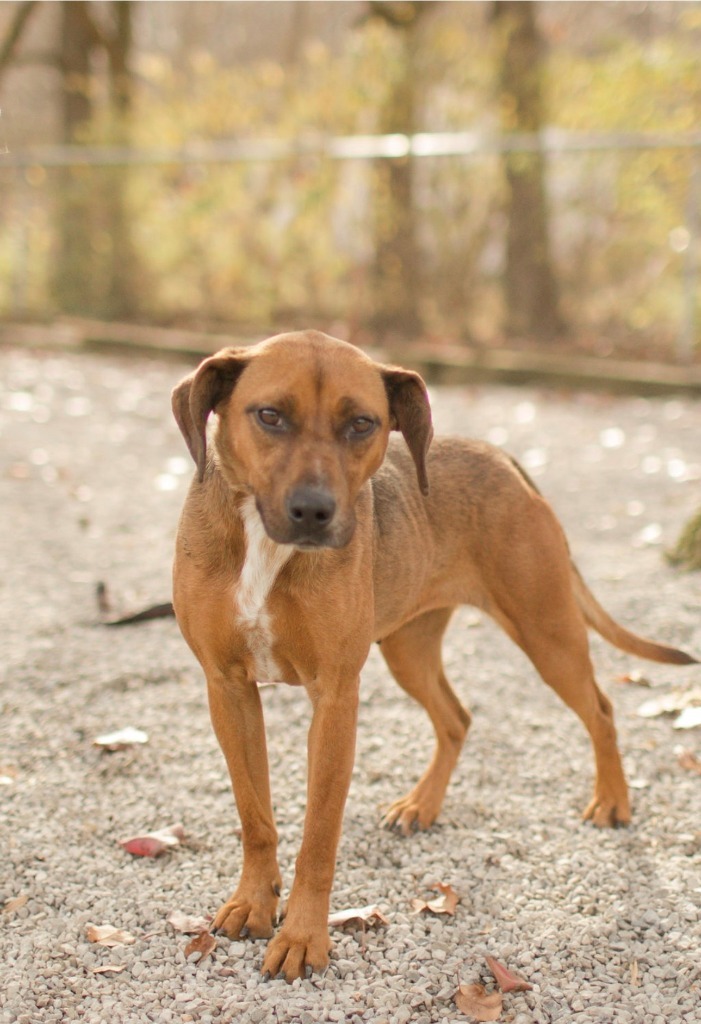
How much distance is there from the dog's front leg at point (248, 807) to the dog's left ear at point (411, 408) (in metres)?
0.91

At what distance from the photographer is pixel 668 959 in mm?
3432

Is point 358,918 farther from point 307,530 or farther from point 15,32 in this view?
point 15,32

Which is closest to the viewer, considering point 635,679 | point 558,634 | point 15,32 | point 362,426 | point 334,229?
point 362,426

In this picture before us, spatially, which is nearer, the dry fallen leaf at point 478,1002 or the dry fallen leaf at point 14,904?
the dry fallen leaf at point 478,1002

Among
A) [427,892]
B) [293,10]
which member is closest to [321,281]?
Answer: [427,892]

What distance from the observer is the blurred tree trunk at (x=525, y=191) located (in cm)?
1384

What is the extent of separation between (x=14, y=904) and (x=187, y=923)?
0.54 m

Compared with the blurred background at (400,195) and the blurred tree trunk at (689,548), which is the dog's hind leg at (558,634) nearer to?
the blurred tree trunk at (689,548)

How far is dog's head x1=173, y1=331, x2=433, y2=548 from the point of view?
3.18 m

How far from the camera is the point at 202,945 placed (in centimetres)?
A: 345

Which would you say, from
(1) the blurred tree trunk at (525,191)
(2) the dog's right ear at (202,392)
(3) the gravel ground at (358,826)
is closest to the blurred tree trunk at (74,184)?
(1) the blurred tree trunk at (525,191)

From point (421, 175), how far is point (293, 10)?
16.7m

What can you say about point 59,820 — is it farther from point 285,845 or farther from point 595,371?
point 595,371

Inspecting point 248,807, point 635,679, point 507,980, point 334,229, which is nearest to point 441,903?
point 507,980
